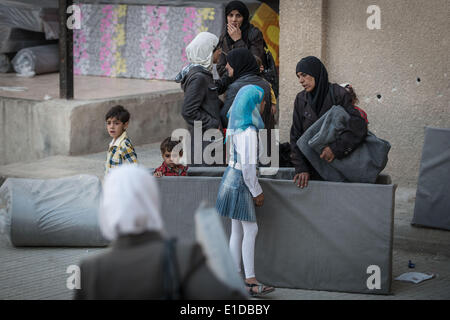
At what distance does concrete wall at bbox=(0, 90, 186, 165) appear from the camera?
9438mm

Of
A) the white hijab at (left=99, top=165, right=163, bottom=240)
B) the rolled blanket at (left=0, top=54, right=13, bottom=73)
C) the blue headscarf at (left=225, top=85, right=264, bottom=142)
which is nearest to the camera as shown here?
the white hijab at (left=99, top=165, right=163, bottom=240)

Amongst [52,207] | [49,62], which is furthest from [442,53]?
[49,62]

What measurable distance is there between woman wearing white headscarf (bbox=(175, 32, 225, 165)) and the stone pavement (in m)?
1.44

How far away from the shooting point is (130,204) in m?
2.58

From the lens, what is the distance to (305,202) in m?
5.39

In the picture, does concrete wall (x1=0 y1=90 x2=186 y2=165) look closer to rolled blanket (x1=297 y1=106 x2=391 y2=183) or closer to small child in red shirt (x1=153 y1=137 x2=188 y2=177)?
small child in red shirt (x1=153 y1=137 x2=188 y2=177)

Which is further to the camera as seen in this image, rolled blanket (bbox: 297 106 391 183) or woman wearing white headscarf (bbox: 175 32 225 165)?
woman wearing white headscarf (bbox: 175 32 225 165)

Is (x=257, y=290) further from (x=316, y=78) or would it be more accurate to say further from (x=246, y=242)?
(x=316, y=78)

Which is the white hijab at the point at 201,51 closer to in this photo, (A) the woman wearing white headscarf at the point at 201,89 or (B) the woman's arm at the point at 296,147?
(A) the woman wearing white headscarf at the point at 201,89

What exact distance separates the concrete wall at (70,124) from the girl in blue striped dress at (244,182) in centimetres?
441

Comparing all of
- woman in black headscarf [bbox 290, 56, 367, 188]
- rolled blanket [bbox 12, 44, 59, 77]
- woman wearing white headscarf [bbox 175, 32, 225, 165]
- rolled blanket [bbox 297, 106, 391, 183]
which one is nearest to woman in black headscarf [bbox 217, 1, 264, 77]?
woman wearing white headscarf [bbox 175, 32, 225, 165]

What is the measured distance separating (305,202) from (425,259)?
1.51 meters

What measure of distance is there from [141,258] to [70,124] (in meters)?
6.97

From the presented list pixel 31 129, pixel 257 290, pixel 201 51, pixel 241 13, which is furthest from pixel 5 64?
pixel 257 290
